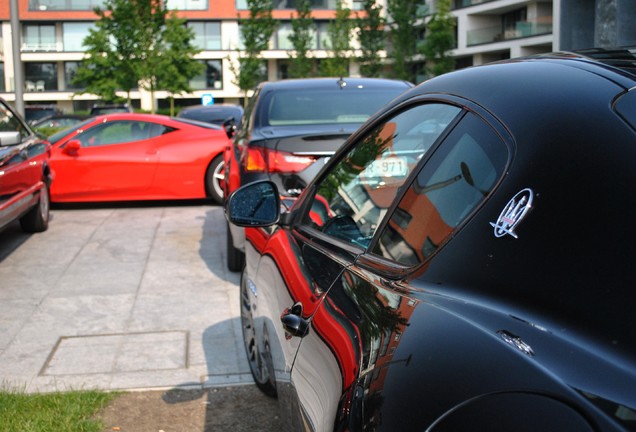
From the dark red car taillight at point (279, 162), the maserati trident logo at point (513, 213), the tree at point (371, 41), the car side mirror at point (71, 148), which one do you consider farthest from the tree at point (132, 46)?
the maserati trident logo at point (513, 213)

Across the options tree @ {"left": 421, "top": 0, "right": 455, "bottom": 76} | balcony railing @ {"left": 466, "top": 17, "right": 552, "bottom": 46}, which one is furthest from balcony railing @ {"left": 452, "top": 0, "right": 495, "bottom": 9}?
tree @ {"left": 421, "top": 0, "right": 455, "bottom": 76}

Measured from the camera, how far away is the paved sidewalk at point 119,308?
207 inches

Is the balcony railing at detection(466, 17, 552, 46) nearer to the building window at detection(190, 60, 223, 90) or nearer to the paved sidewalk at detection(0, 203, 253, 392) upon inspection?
the building window at detection(190, 60, 223, 90)

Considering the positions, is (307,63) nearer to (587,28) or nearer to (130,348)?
(587,28)

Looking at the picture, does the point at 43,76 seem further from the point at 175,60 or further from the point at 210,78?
the point at 175,60

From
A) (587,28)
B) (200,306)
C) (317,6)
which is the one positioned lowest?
(200,306)

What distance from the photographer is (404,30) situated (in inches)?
2253

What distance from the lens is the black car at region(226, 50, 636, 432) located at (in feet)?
4.90

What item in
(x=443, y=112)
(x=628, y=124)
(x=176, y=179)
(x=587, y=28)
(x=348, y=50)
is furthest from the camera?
(x=348, y=50)

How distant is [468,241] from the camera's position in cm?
185

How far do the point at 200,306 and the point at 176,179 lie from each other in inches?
221

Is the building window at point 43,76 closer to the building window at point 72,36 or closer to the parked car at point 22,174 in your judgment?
the building window at point 72,36

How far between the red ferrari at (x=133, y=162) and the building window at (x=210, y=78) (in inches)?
2193

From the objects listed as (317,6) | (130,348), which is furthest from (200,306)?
(317,6)
